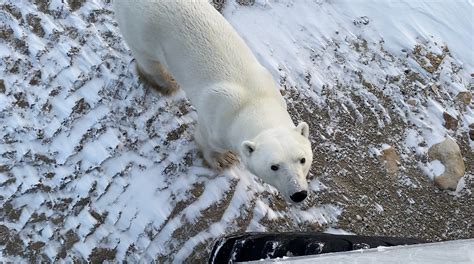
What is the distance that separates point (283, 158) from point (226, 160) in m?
0.82

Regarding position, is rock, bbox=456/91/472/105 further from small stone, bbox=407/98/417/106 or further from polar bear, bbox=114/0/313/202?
polar bear, bbox=114/0/313/202

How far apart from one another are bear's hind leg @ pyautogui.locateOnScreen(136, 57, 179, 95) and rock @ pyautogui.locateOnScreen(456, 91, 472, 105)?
5.39 ft

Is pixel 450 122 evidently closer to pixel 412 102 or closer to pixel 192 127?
pixel 412 102

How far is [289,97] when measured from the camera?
121 inches

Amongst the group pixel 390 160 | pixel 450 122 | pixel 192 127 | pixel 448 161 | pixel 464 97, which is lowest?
pixel 192 127

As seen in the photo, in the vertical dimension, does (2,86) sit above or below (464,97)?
below

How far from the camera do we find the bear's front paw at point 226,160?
2824 millimetres

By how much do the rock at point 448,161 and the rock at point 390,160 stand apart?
19 cm

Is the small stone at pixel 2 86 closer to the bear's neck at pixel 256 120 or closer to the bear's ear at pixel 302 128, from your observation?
the bear's neck at pixel 256 120

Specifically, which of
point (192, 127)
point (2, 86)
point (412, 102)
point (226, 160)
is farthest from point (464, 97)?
point (2, 86)

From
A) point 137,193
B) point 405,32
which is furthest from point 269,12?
point 137,193

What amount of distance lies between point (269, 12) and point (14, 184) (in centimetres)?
173

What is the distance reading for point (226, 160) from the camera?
284cm

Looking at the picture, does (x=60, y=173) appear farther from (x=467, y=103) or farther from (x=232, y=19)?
(x=467, y=103)
